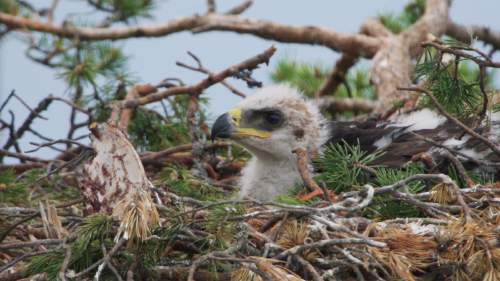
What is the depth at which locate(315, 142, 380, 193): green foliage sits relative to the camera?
4.85 m

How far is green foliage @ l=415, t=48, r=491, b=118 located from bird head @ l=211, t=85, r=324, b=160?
97 cm

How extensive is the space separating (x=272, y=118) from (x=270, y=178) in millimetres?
340

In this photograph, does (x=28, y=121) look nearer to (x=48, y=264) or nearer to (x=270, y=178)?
(x=270, y=178)

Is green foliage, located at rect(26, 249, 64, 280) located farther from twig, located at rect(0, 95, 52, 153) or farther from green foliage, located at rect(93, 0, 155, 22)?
green foliage, located at rect(93, 0, 155, 22)

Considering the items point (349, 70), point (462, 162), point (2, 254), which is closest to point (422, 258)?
point (462, 162)

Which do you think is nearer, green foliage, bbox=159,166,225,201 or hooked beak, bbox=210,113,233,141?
green foliage, bbox=159,166,225,201

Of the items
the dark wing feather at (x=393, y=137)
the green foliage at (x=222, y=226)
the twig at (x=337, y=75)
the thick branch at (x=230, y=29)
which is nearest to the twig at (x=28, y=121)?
the thick branch at (x=230, y=29)

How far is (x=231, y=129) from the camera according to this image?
5.63m

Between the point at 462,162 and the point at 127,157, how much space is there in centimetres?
168

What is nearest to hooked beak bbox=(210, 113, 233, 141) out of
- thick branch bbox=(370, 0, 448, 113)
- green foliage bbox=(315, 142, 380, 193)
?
green foliage bbox=(315, 142, 380, 193)

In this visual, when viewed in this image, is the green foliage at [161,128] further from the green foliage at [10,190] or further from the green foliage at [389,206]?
the green foliage at [389,206]

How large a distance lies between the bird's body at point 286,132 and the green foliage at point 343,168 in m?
0.51

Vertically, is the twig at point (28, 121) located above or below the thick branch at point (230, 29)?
below

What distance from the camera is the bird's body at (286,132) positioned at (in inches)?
219
